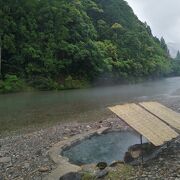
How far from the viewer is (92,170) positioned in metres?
11.0

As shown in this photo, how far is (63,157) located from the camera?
12984mm

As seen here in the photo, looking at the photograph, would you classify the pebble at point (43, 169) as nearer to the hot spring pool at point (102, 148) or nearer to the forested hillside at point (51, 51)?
the hot spring pool at point (102, 148)

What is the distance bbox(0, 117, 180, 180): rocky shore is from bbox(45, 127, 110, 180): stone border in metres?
0.24

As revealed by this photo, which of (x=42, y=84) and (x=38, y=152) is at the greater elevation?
(x=42, y=84)

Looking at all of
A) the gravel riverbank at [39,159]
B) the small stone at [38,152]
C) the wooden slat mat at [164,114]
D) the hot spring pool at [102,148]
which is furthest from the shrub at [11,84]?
the wooden slat mat at [164,114]

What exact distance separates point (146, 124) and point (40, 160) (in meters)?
4.22

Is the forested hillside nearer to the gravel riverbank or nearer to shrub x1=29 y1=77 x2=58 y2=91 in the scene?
shrub x1=29 y1=77 x2=58 y2=91

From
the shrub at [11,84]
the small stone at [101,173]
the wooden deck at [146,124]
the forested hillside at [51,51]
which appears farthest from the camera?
the forested hillside at [51,51]

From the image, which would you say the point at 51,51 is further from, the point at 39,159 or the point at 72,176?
the point at 72,176

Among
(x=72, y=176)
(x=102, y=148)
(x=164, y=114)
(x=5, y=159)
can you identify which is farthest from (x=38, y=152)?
(x=164, y=114)

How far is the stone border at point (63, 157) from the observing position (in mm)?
10822

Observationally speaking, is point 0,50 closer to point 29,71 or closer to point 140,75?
point 29,71

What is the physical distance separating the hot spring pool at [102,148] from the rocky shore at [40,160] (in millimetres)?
1136

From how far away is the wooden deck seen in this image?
11.4 m
